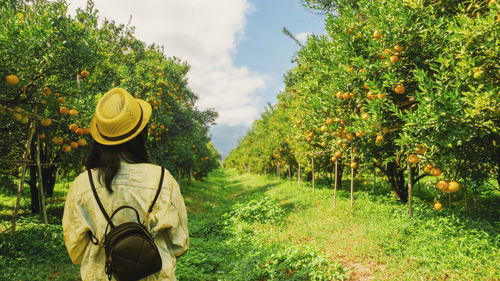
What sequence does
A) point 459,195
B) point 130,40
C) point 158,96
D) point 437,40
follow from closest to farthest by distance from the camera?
1. point 437,40
2. point 459,195
3. point 158,96
4. point 130,40

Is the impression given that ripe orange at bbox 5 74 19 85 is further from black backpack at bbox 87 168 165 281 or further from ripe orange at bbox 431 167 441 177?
ripe orange at bbox 431 167 441 177

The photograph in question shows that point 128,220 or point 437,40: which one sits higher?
point 437,40

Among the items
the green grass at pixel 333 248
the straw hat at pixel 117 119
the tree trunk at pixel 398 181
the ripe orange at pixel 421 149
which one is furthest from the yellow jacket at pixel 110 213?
the tree trunk at pixel 398 181

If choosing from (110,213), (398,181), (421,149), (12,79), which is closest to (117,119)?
(110,213)

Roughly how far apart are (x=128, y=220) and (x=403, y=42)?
5.82m

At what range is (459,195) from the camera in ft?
31.6

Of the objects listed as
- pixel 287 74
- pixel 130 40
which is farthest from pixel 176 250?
pixel 287 74

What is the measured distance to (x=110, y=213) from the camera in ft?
6.79

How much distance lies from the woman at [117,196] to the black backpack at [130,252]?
0.09 meters

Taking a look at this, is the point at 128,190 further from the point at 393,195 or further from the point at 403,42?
the point at 393,195

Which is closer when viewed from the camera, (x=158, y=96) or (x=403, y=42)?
(x=403, y=42)

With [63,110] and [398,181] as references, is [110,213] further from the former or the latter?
[398,181]

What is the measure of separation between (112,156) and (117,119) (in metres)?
0.31

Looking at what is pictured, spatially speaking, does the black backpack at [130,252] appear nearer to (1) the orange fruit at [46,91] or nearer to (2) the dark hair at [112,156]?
(2) the dark hair at [112,156]
